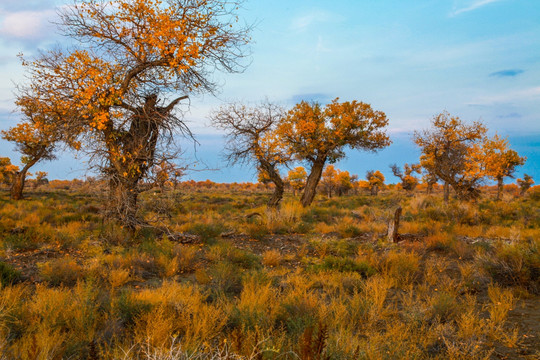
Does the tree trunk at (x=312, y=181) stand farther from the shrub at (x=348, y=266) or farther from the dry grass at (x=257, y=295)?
the shrub at (x=348, y=266)

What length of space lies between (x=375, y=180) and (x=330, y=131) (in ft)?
118

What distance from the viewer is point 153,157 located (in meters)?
9.59

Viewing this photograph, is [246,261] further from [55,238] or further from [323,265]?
[55,238]

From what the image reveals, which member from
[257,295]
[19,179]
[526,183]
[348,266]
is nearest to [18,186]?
[19,179]

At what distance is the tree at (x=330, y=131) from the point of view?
19500 mm

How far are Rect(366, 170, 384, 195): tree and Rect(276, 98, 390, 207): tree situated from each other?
3346cm

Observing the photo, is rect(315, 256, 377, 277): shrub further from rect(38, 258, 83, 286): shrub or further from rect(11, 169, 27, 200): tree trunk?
rect(11, 169, 27, 200): tree trunk

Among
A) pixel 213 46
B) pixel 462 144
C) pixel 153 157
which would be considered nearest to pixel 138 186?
pixel 153 157

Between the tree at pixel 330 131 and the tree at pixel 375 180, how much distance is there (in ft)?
110

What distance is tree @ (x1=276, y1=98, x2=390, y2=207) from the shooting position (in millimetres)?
19500

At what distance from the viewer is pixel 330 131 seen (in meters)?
19.6

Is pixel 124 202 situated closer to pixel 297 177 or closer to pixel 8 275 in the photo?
pixel 8 275

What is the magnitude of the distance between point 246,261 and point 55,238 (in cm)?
584

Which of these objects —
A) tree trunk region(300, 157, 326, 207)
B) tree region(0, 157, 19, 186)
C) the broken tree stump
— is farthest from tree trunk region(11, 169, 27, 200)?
the broken tree stump
